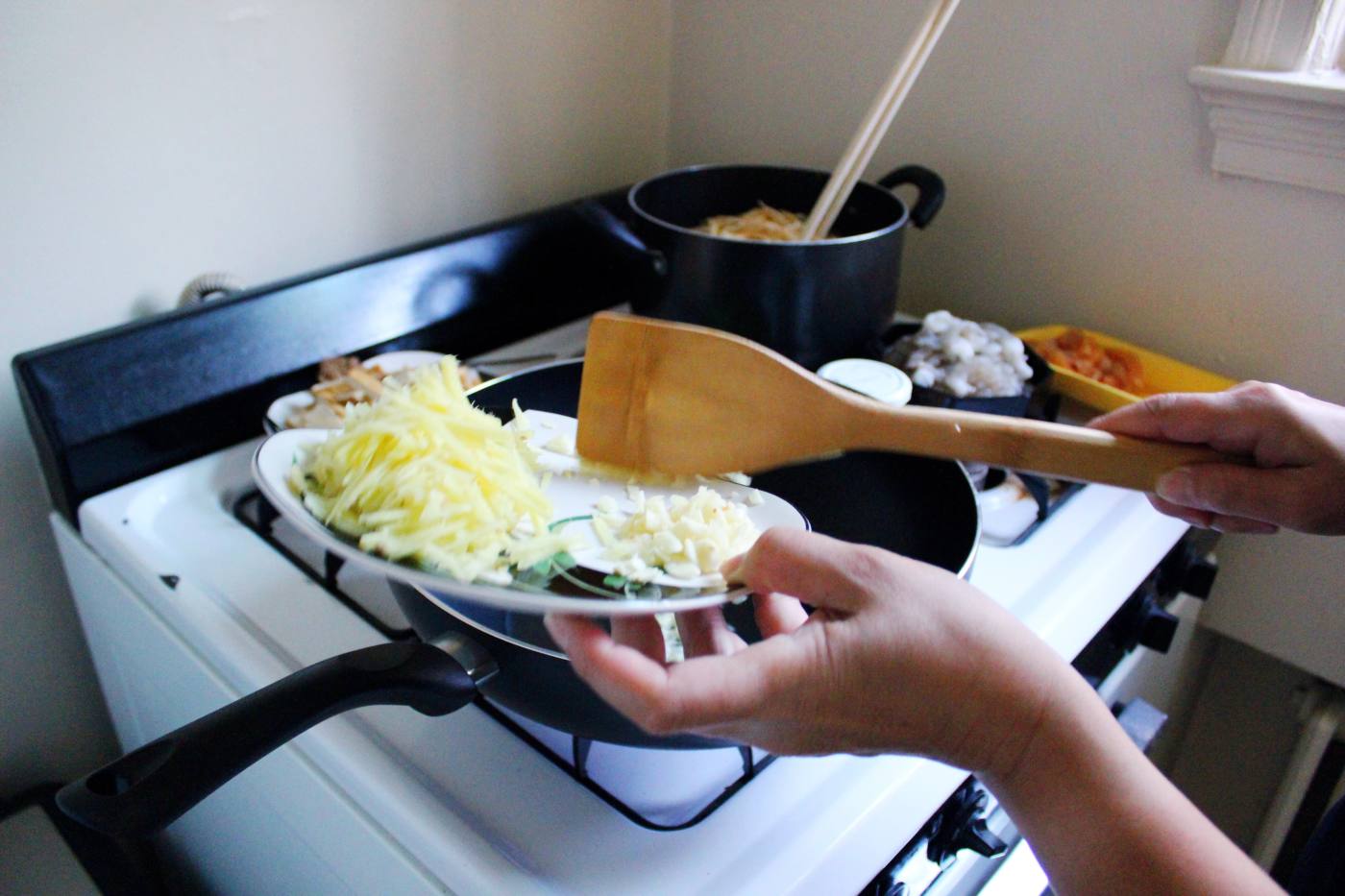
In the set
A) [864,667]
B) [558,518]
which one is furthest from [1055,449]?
[558,518]

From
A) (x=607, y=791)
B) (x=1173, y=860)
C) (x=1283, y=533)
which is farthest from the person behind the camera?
(x=1283, y=533)

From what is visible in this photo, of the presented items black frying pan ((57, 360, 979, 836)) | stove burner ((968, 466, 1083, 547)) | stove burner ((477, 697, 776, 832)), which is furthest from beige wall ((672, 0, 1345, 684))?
stove burner ((477, 697, 776, 832))

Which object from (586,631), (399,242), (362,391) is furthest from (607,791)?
(399,242)

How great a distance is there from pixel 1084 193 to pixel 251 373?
2.49 ft

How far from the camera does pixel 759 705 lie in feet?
1.29

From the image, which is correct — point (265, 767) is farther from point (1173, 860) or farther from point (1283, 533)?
point (1283, 533)

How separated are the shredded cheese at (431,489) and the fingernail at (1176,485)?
315 mm

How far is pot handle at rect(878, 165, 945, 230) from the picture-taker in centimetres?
85

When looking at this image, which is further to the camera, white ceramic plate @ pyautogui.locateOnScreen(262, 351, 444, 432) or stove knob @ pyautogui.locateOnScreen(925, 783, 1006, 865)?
white ceramic plate @ pyautogui.locateOnScreen(262, 351, 444, 432)

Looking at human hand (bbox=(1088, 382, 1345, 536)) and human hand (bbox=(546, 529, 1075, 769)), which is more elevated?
human hand (bbox=(1088, 382, 1345, 536))

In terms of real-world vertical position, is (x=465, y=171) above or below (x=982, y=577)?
above

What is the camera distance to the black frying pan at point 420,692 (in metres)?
0.41

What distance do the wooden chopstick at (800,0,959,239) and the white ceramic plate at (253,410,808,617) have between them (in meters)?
0.35

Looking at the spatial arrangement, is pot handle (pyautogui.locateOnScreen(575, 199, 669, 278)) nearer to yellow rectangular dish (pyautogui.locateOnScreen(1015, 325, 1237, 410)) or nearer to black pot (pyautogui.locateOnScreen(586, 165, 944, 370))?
black pot (pyautogui.locateOnScreen(586, 165, 944, 370))
